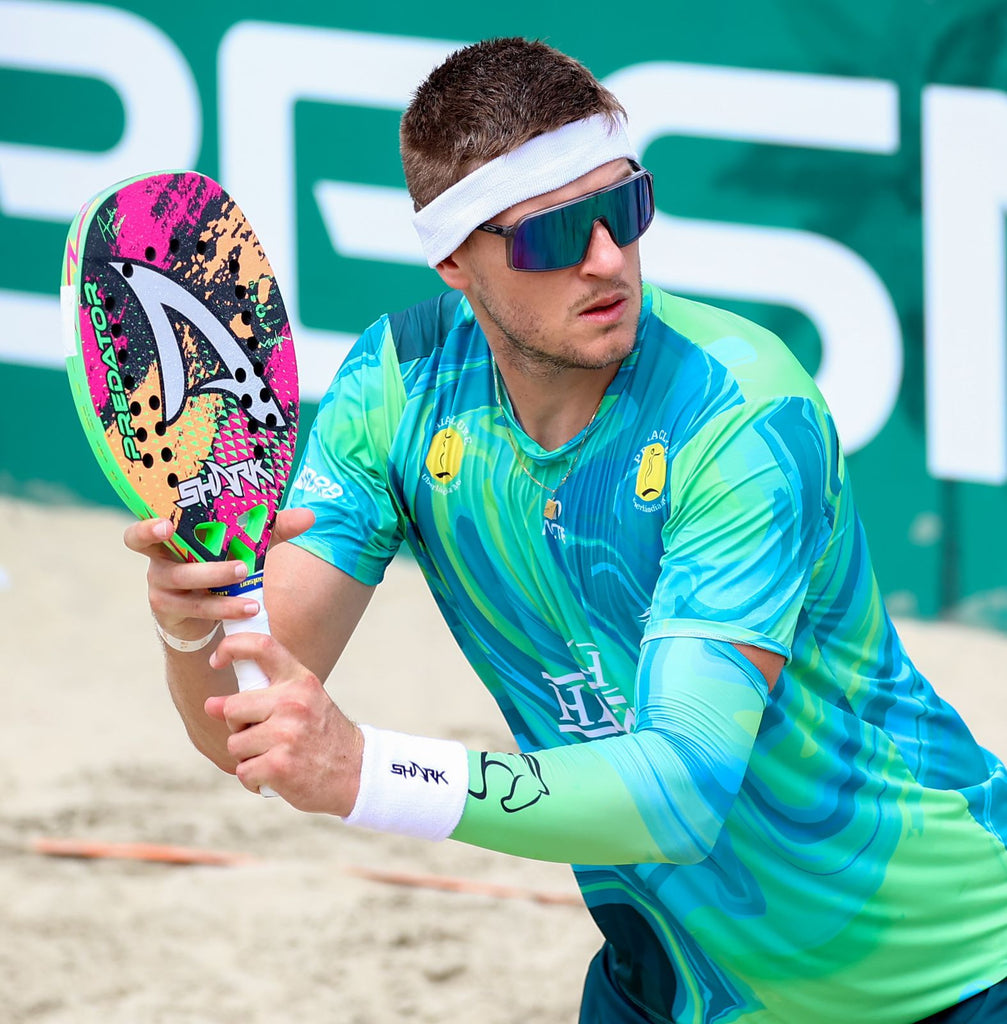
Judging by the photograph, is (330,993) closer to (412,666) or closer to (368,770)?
(412,666)

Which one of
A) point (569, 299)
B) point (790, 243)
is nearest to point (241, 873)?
point (790, 243)

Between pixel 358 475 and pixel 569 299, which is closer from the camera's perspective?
pixel 569 299

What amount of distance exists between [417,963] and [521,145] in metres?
3.16

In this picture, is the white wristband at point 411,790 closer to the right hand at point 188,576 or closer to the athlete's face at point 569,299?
the right hand at point 188,576

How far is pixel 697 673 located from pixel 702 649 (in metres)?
0.04

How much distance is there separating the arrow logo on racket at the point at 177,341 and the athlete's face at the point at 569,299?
1.32 feet

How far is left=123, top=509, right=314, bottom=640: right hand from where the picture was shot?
2.22 meters

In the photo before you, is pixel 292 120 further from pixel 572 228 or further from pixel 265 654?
pixel 265 654

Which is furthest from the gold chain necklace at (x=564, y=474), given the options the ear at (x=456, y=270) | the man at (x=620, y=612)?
the ear at (x=456, y=270)

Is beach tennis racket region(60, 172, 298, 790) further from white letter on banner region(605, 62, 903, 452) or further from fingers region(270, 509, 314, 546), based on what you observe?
white letter on banner region(605, 62, 903, 452)

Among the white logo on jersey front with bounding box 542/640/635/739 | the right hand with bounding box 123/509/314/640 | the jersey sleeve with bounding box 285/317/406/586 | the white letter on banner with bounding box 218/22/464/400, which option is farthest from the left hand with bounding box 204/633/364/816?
the white letter on banner with bounding box 218/22/464/400

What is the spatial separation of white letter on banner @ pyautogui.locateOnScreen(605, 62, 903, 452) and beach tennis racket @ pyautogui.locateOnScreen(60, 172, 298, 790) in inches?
169

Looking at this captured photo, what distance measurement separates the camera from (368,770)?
2074 millimetres

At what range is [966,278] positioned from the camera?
251 inches
